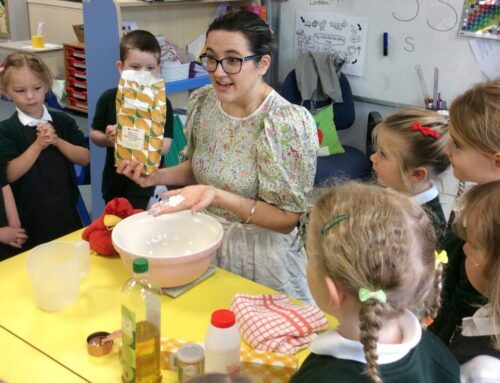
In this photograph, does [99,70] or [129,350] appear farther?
[99,70]

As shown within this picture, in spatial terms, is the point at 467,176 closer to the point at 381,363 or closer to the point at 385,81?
the point at 381,363

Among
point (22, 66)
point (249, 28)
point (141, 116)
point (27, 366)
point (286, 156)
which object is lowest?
point (27, 366)

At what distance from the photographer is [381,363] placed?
34.7 inches

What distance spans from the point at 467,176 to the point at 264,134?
0.59m

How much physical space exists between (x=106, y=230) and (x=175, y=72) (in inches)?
63.1

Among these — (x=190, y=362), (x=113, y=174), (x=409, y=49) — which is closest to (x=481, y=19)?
(x=409, y=49)

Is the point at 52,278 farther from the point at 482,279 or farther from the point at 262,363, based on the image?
the point at 482,279

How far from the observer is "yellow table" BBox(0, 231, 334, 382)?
1191mm

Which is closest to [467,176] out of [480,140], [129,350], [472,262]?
[480,140]

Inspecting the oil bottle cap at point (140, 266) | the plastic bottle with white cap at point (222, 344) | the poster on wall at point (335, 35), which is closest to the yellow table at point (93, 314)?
the plastic bottle with white cap at point (222, 344)

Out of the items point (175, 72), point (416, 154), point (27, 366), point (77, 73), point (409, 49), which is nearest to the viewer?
point (27, 366)

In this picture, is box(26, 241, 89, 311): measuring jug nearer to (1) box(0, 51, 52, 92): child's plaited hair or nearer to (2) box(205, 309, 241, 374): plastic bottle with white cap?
(2) box(205, 309, 241, 374): plastic bottle with white cap

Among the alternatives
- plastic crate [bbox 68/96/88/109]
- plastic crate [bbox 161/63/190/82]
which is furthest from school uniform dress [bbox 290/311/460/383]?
plastic crate [bbox 68/96/88/109]

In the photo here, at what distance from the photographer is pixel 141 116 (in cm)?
155
